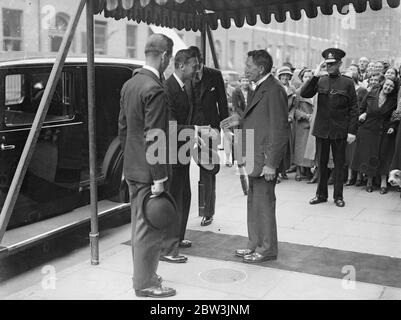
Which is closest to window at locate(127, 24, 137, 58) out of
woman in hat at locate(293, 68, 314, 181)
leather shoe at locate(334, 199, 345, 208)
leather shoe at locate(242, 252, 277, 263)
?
woman in hat at locate(293, 68, 314, 181)

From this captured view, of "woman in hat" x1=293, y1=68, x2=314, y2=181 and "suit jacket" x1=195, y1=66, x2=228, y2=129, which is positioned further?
"woman in hat" x1=293, y1=68, x2=314, y2=181

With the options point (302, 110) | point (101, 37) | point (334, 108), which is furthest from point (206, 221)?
point (101, 37)

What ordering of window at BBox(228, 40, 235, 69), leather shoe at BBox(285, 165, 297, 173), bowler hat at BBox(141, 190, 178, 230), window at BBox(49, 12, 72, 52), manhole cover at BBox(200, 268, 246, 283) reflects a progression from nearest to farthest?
bowler hat at BBox(141, 190, 178, 230), manhole cover at BBox(200, 268, 246, 283), leather shoe at BBox(285, 165, 297, 173), window at BBox(49, 12, 72, 52), window at BBox(228, 40, 235, 69)

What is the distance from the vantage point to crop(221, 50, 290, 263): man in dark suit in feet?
16.2

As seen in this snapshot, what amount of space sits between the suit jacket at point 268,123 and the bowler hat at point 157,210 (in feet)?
4.10

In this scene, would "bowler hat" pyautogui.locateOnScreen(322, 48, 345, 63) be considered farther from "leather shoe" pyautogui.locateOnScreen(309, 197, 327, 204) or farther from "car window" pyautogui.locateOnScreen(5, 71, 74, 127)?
"car window" pyautogui.locateOnScreen(5, 71, 74, 127)

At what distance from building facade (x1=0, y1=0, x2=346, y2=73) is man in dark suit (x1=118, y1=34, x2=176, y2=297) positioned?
1.84 m

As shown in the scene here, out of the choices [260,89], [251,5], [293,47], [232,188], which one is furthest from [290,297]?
[293,47]

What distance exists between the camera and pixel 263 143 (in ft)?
16.6

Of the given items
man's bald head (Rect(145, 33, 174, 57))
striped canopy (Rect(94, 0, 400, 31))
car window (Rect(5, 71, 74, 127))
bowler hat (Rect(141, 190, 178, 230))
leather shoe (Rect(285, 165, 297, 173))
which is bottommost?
leather shoe (Rect(285, 165, 297, 173))

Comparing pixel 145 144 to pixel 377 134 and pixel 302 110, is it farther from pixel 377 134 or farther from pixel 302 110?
pixel 302 110

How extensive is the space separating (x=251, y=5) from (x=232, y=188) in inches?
139

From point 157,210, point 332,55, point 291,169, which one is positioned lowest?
point 291,169

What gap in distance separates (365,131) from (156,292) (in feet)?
17.9
